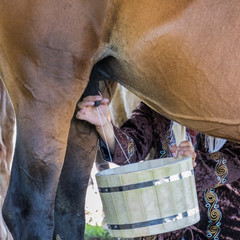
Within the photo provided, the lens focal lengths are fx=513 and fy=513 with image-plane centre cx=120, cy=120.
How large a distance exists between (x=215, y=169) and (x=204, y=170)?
43 millimetres

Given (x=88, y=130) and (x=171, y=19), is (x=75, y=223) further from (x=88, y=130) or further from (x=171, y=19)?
(x=171, y=19)

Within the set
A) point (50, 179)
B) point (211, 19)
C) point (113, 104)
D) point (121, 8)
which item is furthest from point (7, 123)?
point (211, 19)

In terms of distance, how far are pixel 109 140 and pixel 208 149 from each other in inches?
16.9

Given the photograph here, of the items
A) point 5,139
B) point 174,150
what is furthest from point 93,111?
point 5,139

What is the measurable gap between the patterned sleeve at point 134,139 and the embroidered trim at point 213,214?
295mm

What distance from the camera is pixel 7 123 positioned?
2525 millimetres

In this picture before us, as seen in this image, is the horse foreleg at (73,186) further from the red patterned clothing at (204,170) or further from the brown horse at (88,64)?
the brown horse at (88,64)

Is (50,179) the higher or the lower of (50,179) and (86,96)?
the lower

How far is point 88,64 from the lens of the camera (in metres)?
1.58

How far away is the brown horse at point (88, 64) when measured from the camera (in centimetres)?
150

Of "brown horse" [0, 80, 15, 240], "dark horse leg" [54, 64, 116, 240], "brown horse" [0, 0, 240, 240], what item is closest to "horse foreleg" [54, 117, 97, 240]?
"dark horse leg" [54, 64, 116, 240]

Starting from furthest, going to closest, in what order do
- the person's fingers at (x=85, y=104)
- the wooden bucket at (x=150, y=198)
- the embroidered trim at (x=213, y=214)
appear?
the embroidered trim at (x=213, y=214) < the person's fingers at (x=85, y=104) < the wooden bucket at (x=150, y=198)

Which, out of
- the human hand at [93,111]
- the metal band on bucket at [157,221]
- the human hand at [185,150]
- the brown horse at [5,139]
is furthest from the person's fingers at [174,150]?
the brown horse at [5,139]

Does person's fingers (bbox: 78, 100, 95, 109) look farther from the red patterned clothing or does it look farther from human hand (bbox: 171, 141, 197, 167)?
human hand (bbox: 171, 141, 197, 167)
